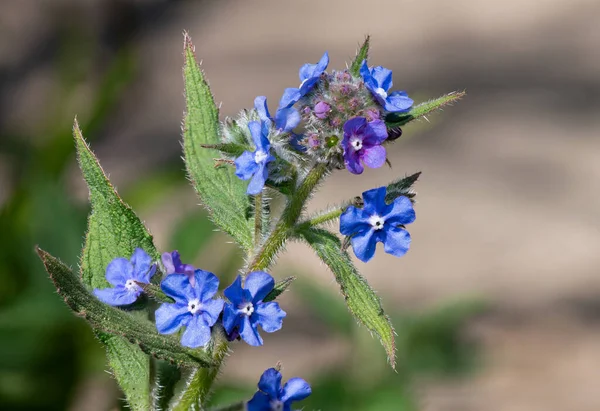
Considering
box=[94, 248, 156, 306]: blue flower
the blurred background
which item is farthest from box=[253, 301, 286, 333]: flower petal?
the blurred background

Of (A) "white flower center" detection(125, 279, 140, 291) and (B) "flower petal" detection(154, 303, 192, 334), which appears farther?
(A) "white flower center" detection(125, 279, 140, 291)

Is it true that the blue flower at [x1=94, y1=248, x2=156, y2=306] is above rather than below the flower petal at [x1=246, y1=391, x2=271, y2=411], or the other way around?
above

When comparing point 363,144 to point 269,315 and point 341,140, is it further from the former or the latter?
point 269,315

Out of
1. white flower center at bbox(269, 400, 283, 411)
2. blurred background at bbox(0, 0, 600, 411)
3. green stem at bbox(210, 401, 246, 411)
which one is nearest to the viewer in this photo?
white flower center at bbox(269, 400, 283, 411)

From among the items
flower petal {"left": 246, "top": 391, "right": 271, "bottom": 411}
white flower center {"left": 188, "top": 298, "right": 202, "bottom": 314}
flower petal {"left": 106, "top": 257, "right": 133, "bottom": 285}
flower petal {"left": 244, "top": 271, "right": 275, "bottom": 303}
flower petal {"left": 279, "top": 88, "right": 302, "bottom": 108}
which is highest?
flower petal {"left": 279, "top": 88, "right": 302, "bottom": 108}

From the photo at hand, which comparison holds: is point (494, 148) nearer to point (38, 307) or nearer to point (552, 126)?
point (552, 126)

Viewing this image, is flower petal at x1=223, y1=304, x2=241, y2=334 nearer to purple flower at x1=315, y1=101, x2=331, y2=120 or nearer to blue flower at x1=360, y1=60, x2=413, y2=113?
purple flower at x1=315, y1=101, x2=331, y2=120

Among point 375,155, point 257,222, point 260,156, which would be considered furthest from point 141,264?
point 375,155

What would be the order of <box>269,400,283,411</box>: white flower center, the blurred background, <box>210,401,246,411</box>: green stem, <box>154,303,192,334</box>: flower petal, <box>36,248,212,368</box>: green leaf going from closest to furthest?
<box>36,248,212,368</box>: green leaf
<box>154,303,192,334</box>: flower petal
<box>269,400,283,411</box>: white flower center
<box>210,401,246,411</box>: green stem
the blurred background
